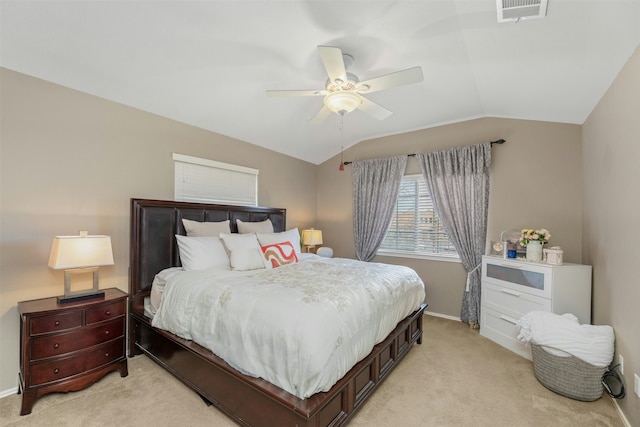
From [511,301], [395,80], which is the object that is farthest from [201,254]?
[511,301]

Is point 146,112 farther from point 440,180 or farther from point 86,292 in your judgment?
point 440,180

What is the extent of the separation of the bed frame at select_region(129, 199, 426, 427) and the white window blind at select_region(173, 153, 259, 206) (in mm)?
203

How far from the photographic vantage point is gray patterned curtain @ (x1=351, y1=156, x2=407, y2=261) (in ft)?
14.1

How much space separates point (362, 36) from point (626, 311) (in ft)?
9.22

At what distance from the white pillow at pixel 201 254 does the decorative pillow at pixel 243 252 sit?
0.30 ft

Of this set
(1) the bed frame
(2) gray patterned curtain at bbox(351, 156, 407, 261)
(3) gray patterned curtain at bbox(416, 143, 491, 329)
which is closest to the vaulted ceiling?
(3) gray patterned curtain at bbox(416, 143, 491, 329)

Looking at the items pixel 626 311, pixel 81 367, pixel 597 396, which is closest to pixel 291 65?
pixel 81 367

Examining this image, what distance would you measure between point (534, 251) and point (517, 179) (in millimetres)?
970

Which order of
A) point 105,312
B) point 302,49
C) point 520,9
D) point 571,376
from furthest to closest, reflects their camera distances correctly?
1. point 302,49
2. point 105,312
3. point 571,376
4. point 520,9

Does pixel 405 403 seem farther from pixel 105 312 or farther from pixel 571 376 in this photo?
pixel 105 312

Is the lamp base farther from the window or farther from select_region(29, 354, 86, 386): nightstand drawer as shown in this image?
the window

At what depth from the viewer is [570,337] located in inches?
83.8

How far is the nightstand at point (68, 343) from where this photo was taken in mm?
1899

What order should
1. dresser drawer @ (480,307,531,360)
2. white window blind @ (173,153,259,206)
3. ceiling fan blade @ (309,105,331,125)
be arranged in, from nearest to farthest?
ceiling fan blade @ (309,105,331,125) → dresser drawer @ (480,307,531,360) → white window blind @ (173,153,259,206)
